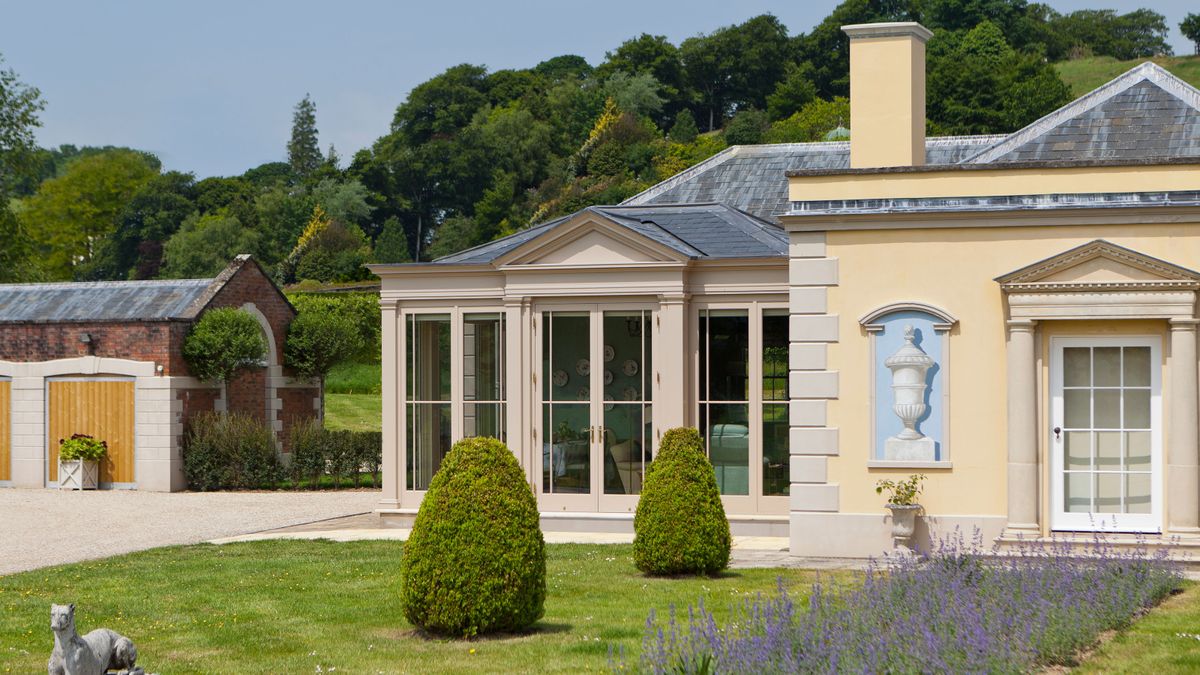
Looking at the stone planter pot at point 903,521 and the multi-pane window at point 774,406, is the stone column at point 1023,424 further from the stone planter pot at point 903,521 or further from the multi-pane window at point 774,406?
the multi-pane window at point 774,406

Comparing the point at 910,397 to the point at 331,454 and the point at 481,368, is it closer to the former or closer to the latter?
the point at 481,368

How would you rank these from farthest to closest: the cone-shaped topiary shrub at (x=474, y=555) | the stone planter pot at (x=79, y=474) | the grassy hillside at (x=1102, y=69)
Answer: the grassy hillside at (x=1102, y=69) < the stone planter pot at (x=79, y=474) < the cone-shaped topiary shrub at (x=474, y=555)

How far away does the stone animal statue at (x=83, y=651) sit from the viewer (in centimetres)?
744

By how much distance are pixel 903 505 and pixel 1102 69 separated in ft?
250

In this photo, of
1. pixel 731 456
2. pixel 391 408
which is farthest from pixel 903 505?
pixel 391 408

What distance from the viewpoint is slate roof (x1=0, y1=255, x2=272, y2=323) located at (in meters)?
25.1

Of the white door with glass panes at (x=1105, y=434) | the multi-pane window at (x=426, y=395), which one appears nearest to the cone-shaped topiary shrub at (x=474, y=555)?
the white door with glass panes at (x=1105, y=434)

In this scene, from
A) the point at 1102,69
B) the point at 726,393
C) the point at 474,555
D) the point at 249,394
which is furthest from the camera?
the point at 1102,69

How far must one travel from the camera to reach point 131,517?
19734mm

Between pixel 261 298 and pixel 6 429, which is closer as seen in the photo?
pixel 6 429

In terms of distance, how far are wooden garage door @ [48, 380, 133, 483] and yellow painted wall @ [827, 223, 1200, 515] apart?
14.7m

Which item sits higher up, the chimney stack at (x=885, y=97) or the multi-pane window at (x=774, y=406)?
the chimney stack at (x=885, y=97)

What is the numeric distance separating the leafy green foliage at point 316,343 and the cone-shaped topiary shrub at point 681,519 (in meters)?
16.2

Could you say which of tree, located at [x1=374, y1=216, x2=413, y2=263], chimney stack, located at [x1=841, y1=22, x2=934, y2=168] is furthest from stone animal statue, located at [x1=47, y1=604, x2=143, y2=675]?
tree, located at [x1=374, y1=216, x2=413, y2=263]
